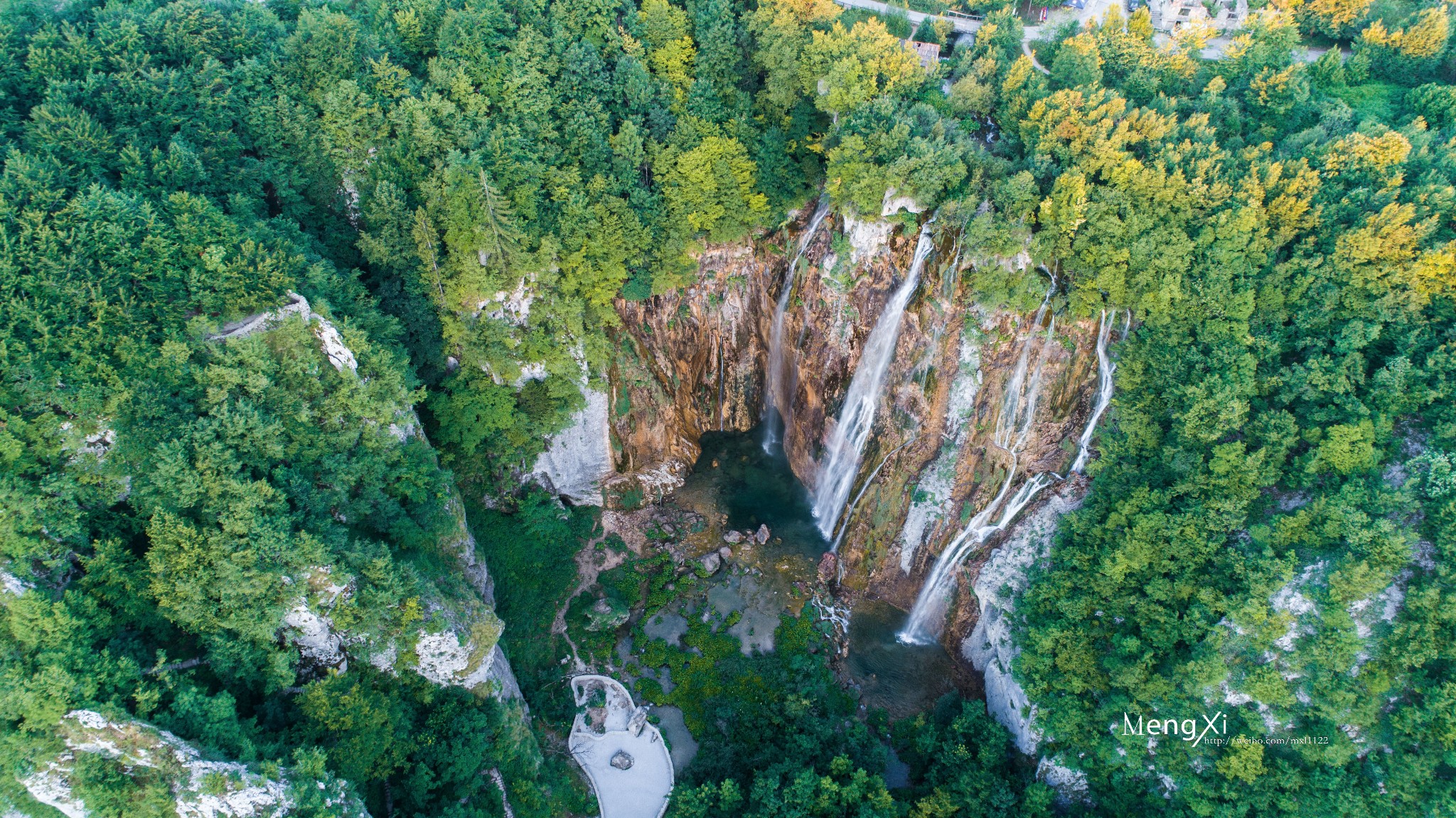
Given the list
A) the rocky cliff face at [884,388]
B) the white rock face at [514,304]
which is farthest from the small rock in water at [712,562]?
the white rock face at [514,304]

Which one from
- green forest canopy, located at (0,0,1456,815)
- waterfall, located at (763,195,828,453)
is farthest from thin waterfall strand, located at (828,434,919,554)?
green forest canopy, located at (0,0,1456,815)

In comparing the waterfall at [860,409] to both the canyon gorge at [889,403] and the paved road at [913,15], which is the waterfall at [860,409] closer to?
the canyon gorge at [889,403]

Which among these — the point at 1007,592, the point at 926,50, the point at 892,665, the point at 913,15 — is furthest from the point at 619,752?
the point at 913,15

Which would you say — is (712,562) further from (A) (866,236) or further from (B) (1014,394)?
(A) (866,236)

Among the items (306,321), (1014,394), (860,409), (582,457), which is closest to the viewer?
(306,321)

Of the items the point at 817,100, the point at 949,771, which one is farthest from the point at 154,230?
the point at 949,771

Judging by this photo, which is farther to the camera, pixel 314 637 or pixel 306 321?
pixel 306 321

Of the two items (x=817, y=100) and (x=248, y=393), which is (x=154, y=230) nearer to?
(x=248, y=393)
